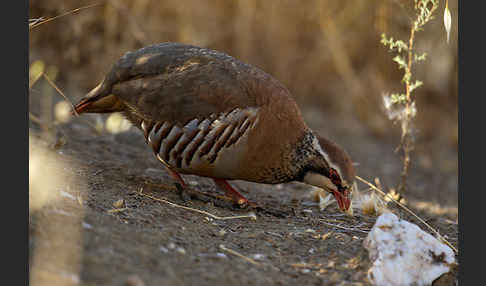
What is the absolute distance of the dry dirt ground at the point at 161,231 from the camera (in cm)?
273

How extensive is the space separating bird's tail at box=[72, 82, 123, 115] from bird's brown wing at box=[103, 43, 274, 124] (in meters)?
0.07

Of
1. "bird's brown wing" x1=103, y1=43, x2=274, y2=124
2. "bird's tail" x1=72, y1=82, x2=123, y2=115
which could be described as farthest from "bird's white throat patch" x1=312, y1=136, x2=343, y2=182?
"bird's tail" x1=72, y1=82, x2=123, y2=115

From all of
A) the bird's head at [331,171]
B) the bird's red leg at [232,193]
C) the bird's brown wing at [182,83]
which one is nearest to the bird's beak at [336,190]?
the bird's head at [331,171]

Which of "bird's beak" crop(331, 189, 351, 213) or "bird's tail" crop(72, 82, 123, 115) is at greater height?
"bird's tail" crop(72, 82, 123, 115)

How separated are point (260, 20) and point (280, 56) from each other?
0.68m

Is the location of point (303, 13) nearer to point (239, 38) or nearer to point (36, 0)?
point (239, 38)

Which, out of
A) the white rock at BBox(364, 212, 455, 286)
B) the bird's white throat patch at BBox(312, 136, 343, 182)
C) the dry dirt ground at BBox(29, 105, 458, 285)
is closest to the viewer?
the dry dirt ground at BBox(29, 105, 458, 285)

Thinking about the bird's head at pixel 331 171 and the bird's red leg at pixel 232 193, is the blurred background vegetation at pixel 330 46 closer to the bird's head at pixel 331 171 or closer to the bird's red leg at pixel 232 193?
the bird's red leg at pixel 232 193

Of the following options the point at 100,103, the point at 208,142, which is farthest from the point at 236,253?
the point at 100,103

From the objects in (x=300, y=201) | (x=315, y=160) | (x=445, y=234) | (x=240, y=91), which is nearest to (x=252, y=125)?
(x=240, y=91)

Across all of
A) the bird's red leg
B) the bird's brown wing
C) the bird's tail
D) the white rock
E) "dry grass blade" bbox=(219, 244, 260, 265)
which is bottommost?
the bird's red leg

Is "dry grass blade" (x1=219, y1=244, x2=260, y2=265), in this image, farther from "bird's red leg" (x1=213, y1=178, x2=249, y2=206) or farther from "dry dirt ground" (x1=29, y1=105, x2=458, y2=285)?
"bird's red leg" (x1=213, y1=178, x2=249, y2=206)

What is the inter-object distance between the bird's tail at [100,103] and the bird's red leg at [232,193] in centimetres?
103

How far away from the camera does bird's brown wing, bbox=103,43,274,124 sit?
13.7ft
